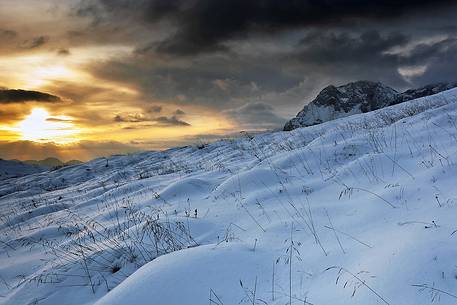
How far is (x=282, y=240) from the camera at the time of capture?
3695mm

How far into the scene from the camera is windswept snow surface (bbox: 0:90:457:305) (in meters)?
2.58

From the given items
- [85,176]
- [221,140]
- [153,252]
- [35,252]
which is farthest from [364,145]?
[85,176]

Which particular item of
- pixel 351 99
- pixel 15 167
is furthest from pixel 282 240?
pixel 351 99

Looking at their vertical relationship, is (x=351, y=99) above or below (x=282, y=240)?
above

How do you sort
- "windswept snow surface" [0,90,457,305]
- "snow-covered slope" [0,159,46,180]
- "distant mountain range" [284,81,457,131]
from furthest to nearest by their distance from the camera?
"distant mountain range" [284,81,457,131]
"snow-covered slope" [0,159,46,180]
"windswept snow surface" [0,90,457,305]

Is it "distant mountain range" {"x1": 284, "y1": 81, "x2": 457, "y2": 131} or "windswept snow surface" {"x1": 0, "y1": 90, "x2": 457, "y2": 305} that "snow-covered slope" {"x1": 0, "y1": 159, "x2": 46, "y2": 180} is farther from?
"windswept snow surface" {"x1": 0, "y1": 90, "x2": 457, "y2": 305}

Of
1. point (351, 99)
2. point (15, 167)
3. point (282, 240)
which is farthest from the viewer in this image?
point (351, 99)

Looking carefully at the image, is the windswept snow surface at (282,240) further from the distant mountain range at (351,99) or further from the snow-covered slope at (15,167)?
the distant mountain range at (351,99)

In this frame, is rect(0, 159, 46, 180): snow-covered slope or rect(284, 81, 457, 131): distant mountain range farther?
rect(284, 81, 457, 131): distant mountain range

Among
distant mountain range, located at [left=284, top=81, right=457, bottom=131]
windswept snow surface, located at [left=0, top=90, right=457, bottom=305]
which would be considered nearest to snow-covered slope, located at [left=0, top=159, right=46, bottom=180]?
distant mountain range, located at [left=284, top=81, right=457, bottom=131]

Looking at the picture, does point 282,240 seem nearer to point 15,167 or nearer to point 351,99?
point 15,167

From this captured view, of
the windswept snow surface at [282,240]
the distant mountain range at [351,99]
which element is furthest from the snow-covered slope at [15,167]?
the windswept snow surface at [282,240]

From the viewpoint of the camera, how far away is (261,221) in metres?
4.41

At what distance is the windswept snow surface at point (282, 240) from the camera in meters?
2.58
